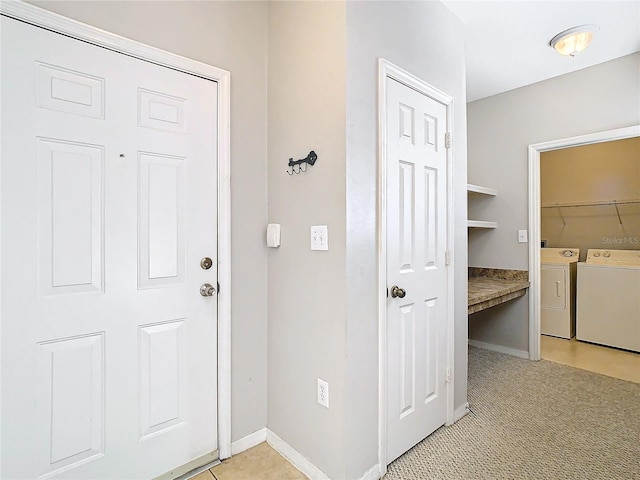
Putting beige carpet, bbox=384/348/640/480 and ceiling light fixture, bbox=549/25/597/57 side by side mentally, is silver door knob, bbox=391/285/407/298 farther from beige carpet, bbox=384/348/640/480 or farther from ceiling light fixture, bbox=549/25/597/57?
ceiling light fixture, bbox=549/25/597/57

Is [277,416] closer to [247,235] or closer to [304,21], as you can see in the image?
[247,235]

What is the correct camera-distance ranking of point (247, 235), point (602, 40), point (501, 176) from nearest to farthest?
point (247, 235) → point (602, 40) → point (501, 176)

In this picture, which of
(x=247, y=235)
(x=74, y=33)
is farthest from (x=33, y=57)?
(x=247, y=235)

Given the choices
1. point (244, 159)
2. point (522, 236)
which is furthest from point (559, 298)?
point (244, 159)

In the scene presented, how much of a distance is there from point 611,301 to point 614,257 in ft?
2.13

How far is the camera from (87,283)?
4.58 ft

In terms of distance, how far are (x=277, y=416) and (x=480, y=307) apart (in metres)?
1.66

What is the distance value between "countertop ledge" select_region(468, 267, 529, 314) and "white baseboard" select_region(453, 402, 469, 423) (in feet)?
2.06

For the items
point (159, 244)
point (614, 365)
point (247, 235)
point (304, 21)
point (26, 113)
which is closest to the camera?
point (26, 113)

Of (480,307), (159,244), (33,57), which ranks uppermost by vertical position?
(33,57)

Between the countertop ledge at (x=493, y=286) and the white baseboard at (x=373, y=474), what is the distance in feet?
4.20

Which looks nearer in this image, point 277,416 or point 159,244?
point 159,244

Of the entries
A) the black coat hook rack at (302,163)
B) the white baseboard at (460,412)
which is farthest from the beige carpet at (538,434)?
the black coat hook rack at (302,163)

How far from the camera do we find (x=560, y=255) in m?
4.23
